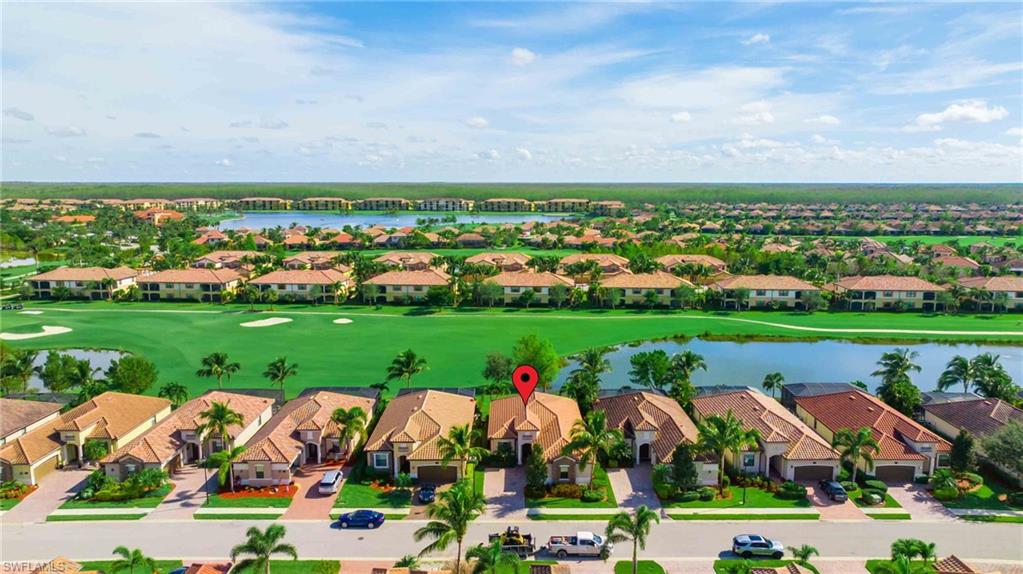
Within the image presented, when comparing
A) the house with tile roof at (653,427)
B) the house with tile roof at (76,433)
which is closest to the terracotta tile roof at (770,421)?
the house with tile roof at (653,427)

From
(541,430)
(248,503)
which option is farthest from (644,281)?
(248,503)

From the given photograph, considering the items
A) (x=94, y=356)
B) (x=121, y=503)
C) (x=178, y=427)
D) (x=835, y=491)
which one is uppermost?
(x=178, y=427)

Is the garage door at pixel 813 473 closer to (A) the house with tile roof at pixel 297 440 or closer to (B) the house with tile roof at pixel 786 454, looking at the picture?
(B) the house with tile roof at pixel 786 454

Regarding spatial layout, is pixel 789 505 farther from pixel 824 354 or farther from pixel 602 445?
pixel 824 354

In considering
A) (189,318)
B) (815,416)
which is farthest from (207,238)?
(815,416)

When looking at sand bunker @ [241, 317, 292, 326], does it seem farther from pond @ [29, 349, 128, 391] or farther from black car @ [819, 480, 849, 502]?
black car @ [819, 480, 849, 502]

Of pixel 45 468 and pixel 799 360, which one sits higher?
pixel 799 360

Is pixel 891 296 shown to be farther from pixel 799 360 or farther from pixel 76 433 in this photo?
pixel 76 433
